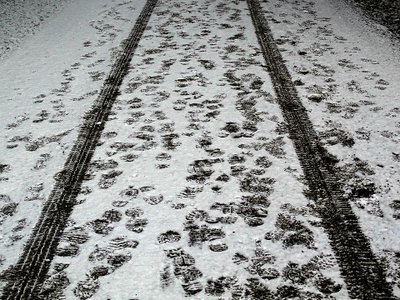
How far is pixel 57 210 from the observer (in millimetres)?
2281

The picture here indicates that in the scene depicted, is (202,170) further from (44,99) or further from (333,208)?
(44,99)

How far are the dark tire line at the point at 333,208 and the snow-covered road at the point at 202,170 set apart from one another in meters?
0.01

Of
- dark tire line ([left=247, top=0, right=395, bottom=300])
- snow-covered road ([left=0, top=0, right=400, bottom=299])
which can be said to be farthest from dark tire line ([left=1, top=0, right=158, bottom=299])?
dark tire line ([left=247, top=0, right=395, bottom=300])

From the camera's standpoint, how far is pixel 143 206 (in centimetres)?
229

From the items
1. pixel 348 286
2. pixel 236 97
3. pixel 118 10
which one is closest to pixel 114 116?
pixel 236 97

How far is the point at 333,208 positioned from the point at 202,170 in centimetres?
86

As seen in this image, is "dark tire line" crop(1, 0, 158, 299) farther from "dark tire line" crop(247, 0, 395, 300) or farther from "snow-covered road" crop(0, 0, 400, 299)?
"dark tire line" crop(247, 0, 395, 300)

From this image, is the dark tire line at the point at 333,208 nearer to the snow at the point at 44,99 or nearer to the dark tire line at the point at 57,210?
the dark tire line at the point at 57,210

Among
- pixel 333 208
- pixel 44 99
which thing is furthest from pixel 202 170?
pixel 44 99

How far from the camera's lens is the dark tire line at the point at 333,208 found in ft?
5.83

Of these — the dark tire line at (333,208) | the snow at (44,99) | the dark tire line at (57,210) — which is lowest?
the dark tire line at (333,208)

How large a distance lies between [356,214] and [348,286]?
51cm

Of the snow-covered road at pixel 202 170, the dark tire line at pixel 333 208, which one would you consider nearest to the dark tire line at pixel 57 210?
the snow-covered road at pixel 202 170

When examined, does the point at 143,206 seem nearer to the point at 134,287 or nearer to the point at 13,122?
the point at 134,287
